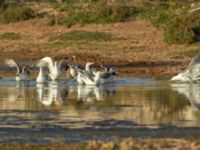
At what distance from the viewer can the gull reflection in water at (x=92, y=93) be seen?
2261 centimetres

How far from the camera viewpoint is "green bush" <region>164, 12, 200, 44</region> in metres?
38.5

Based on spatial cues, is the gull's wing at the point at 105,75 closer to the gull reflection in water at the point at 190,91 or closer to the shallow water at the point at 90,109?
the shallow water at the point at 90,109

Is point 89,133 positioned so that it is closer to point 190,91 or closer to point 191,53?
point 190,91

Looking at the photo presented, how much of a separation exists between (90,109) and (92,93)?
390 cm

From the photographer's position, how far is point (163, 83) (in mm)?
27062

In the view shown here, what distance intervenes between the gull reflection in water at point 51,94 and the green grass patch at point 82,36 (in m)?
13.4

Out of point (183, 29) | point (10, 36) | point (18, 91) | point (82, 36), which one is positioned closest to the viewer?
point (18, 91)

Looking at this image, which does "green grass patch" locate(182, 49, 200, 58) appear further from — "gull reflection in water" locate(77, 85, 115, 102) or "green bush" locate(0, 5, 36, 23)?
"green bush" locate(0, 5, 36, 23)

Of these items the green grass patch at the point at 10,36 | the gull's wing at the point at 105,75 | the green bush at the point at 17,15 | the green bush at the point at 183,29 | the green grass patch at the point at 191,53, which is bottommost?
the gull's wing at the point at 105,75

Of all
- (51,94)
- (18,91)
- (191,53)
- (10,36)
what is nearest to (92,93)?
(51,94)

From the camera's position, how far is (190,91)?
24406 millimetres

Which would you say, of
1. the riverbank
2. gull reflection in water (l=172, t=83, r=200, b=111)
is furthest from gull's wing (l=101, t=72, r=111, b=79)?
the riverbank

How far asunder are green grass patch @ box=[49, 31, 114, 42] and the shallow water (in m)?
12.8

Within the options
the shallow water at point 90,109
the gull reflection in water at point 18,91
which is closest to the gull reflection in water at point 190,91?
the shallow water at point 90,109
